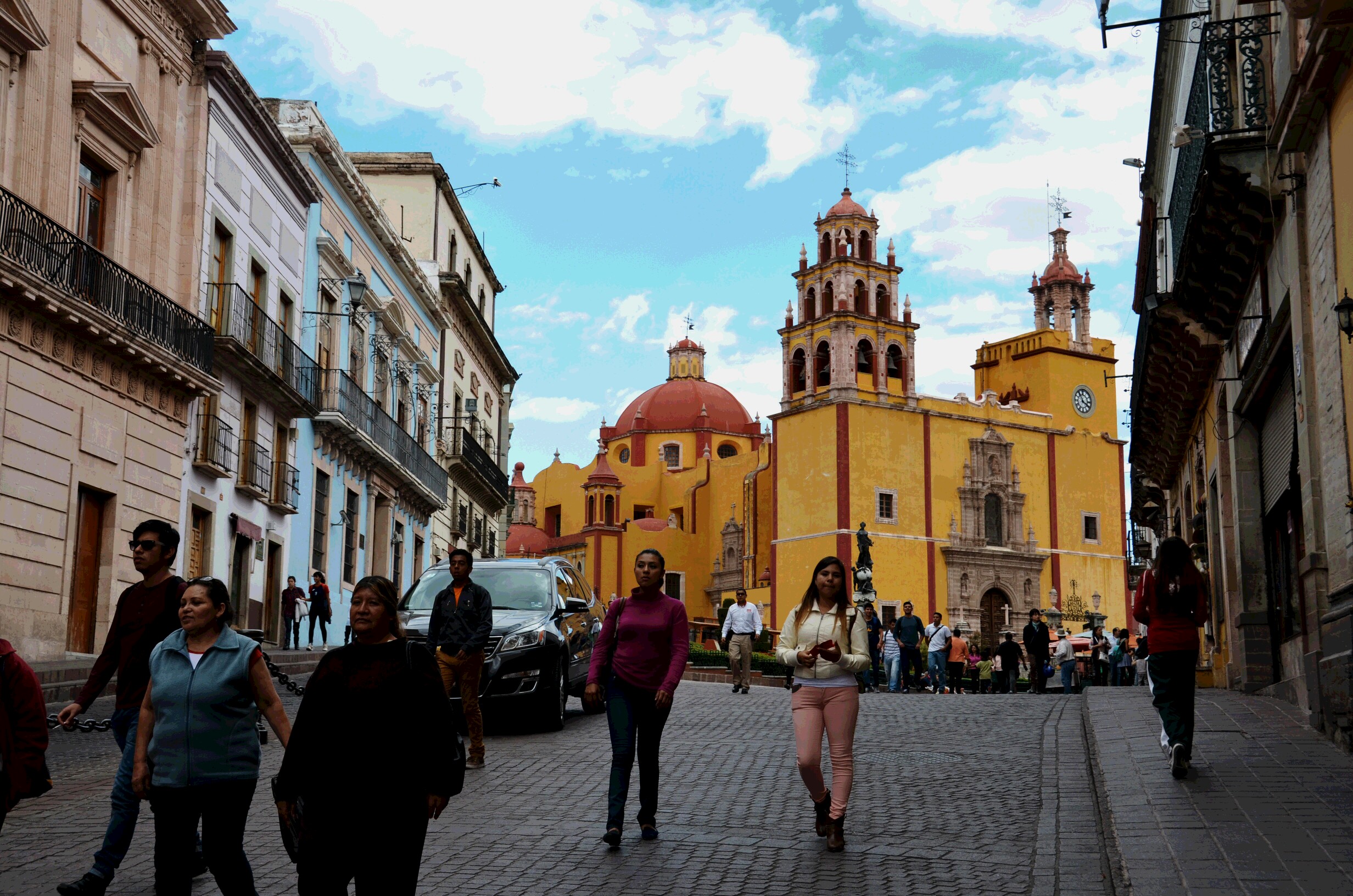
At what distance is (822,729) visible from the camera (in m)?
8.38

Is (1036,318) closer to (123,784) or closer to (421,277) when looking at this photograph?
(421,277)

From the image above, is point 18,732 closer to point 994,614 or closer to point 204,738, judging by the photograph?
point 204,738

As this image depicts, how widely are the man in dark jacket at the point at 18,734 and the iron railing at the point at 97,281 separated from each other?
451 inches

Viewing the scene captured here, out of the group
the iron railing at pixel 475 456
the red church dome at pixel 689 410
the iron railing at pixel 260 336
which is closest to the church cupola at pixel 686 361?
the red church dome at pixel 689 410

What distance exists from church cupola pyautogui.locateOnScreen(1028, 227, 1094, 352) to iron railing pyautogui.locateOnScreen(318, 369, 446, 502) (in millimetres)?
39463

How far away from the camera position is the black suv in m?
13.6

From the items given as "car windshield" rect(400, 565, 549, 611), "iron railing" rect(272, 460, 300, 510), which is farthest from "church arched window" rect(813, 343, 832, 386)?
"car windshield" rect(400, 565, 549, 611)

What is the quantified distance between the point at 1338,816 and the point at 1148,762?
2362mm

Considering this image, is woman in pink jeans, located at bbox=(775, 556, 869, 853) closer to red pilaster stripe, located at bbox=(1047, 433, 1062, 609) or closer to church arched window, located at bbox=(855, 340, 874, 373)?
church arched window, located at bbox=(855, 340, 874, 373)


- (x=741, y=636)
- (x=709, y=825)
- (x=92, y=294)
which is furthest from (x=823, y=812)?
(x=741, y=636)

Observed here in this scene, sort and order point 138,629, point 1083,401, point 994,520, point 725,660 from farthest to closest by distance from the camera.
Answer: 1. point 1083,401
2. point 994,520
3. point 725,660
4. point 138,629

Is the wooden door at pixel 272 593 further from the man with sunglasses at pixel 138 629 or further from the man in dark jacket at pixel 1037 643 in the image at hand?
the man with sunglasses at pixel 138 629

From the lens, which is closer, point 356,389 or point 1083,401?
point 356,389

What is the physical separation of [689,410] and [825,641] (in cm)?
7882
